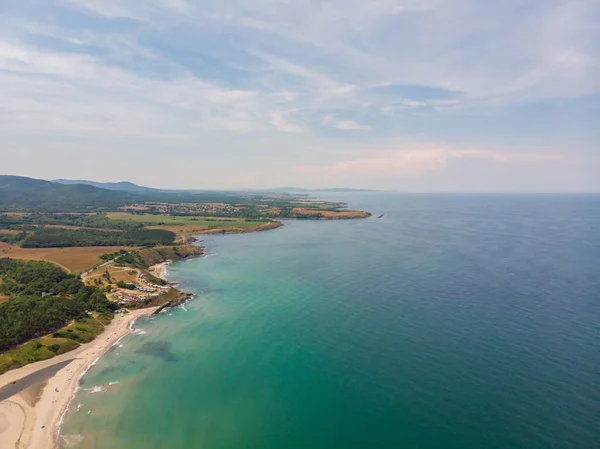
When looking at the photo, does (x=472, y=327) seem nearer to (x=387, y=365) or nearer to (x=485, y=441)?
(x=387, y=365)

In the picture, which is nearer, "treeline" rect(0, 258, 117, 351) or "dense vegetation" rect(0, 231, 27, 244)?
"treeline" rect(0, 258, 117, 351)

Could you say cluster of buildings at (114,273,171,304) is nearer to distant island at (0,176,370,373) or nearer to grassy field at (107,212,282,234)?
distant island at (0,176,370,373)

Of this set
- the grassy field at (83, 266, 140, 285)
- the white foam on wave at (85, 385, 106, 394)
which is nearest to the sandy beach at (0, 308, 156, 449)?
the white foam on wave at (85, 385, 106, 394)

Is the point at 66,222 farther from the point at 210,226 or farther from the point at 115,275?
the point at 115,275

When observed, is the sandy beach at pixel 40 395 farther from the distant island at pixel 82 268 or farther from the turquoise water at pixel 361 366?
the distant island at pixel 82 268

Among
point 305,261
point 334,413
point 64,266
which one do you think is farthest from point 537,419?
point 64,266

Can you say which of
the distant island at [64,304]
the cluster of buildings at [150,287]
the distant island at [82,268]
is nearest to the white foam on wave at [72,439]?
the distant island at [64,304]
